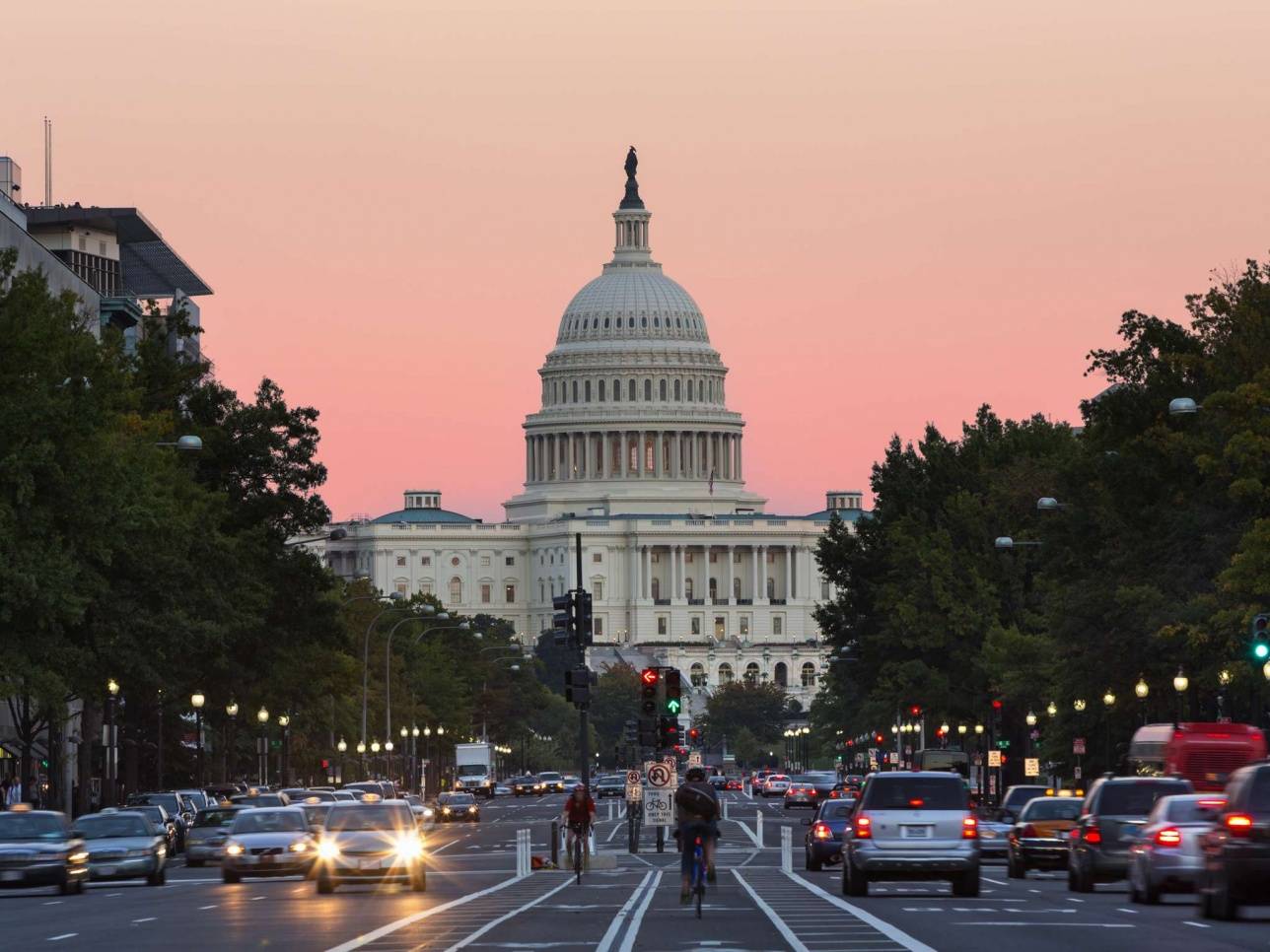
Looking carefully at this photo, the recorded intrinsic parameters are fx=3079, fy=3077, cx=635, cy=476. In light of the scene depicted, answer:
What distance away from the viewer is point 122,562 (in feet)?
218

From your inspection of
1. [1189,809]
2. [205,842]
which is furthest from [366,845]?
[205,842]

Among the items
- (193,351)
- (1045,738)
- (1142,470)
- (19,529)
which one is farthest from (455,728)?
(19,529)

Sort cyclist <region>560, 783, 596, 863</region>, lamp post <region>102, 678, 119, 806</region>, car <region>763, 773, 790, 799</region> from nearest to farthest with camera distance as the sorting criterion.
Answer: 1. cyclist <region>560, 783, 596, 863</region>
2. lamp post <region>102, 678, 119, 806</region>
3. car <region>763, 773, 790, 799</region>

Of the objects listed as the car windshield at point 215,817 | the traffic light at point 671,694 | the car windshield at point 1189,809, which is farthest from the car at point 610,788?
the car windshield at point 1189,809

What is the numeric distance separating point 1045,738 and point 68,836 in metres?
56.8

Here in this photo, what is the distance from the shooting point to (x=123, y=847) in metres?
53.0

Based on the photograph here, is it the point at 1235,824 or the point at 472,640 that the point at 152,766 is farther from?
the point at 472,640

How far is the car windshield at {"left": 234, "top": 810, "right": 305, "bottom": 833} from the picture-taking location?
54.2 meters

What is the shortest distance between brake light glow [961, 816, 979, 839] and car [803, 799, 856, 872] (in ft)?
52.1

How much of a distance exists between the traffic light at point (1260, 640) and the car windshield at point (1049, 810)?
422 cm

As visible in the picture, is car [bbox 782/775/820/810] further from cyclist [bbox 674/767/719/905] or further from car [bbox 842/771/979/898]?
cyclist [bbox 674/767/719/905]

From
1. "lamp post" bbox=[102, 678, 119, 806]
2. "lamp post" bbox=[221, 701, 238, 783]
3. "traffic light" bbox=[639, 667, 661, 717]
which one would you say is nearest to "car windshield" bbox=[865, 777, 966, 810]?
"traffic light" bbox=[639, 667, 661, 717]

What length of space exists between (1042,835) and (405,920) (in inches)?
711

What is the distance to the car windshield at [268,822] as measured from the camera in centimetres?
5416
